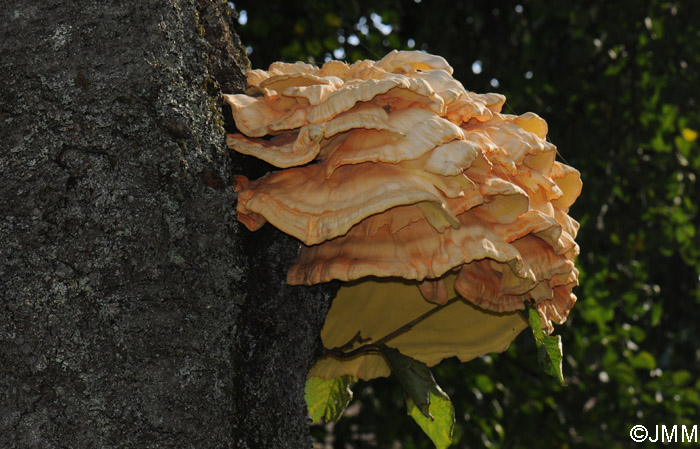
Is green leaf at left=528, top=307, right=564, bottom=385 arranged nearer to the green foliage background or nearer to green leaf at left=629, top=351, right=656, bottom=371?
the green foliage background

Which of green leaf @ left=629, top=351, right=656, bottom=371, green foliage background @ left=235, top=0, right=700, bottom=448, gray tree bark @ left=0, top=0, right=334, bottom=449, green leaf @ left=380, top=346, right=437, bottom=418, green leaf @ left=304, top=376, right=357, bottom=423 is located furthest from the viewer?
green leaf @ left=629, top=351, right=656, bottom=371

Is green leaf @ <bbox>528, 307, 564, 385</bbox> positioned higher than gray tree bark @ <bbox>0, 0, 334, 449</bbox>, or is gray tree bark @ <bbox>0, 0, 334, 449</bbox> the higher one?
gray tree bark @ <bbox>0, 0, 334, 449</bbox>

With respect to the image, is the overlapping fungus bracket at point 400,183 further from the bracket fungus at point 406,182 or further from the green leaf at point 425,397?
the green leaf at point 425,397

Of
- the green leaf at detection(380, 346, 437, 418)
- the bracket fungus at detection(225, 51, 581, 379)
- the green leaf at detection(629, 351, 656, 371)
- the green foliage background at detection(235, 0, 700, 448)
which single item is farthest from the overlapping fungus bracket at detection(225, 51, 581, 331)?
the green leaf at detection(629, 351, 656, 371)

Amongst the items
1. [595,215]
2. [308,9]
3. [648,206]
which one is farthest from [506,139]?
[648,206]

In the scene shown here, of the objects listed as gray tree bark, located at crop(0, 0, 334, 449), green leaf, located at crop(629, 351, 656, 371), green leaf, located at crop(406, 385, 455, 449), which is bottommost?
green leaf, located at crop(629, 351, 656, 371)

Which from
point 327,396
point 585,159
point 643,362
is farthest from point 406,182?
point 643,362
